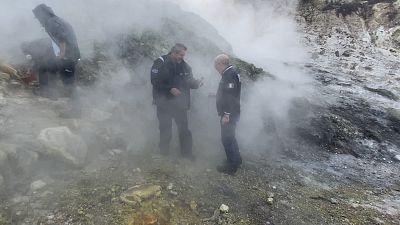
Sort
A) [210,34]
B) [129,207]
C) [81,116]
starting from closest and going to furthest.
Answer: [129,207] → [81,116] → [210,34]

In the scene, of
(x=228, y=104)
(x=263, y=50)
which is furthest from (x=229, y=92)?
(x=263, y=50)

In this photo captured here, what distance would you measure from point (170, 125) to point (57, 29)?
1.93 metres

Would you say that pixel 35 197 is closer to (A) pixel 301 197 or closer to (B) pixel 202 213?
(B) pixel 202 213

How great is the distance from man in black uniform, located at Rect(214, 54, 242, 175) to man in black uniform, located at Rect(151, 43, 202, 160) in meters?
0.38

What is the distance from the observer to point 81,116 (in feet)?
17.8

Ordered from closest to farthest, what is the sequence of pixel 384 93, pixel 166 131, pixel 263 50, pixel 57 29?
pixel 57 29
pixel 166 131
pixel 384 93
pixel 263 50

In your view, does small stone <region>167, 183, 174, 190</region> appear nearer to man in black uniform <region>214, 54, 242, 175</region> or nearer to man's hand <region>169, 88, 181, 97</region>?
man in black uniform <region>214, 54, 242, 175</region>

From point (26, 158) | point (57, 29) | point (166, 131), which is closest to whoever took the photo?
point (26, 158)

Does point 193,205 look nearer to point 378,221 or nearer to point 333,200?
point 333,200

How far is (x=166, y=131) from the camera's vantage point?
5148mm

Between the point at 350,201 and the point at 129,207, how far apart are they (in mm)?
2647

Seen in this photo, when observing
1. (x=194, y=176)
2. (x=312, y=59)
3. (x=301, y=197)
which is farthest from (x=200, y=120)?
(x=312, y=59)

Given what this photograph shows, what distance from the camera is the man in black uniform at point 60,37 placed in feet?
16.5

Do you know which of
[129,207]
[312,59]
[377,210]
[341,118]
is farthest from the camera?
[312,59]
